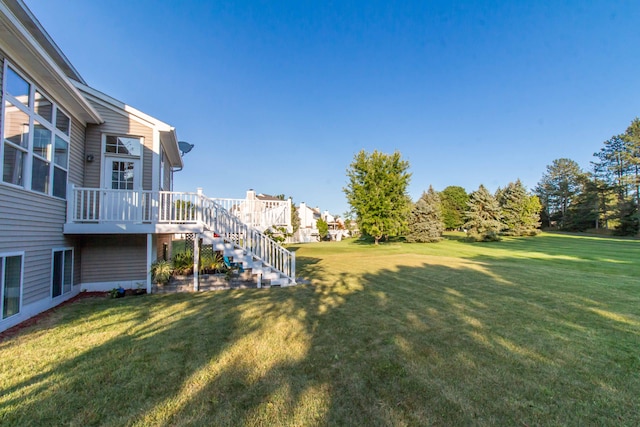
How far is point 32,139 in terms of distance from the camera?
510cm

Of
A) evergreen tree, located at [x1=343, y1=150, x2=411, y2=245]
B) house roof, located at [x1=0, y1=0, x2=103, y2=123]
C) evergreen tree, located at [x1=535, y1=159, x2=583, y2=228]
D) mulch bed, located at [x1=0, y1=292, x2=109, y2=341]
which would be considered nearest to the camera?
house roof, located at [x1=0, y1=0, x2=103, y2=123]

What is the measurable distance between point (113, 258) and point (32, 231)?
2501 mm

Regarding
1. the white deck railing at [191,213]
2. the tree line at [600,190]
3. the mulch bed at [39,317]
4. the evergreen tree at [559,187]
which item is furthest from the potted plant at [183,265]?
the evergreen tree at [559,187]

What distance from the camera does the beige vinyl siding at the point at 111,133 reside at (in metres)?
7.49

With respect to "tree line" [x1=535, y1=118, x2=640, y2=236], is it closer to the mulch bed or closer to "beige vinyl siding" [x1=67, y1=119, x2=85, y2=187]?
the mulch bed

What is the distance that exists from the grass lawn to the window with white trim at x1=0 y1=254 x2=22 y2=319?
1.79 ft

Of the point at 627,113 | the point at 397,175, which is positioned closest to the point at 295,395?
the point at 397,175

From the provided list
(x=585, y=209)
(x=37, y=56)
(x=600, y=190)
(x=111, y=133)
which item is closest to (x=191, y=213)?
(x=111, y=133)

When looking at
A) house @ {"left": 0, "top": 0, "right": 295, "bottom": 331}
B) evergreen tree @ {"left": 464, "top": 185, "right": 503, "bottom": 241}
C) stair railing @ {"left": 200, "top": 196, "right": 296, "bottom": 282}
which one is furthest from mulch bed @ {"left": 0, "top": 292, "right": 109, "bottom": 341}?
evergreen tree @ {"left": 464, "top": 185, "right": 503, "bottom": 241}

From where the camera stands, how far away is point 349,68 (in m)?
17.1

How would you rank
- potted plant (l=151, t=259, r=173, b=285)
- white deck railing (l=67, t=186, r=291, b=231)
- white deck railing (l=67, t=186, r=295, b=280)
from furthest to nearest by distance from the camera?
potted plant (l=151, t=259, r=173, b=285) < white deck railing (l=67, t=186, r=295, b=280) < white deck railing (l=67, t=186, r=291, b=231)

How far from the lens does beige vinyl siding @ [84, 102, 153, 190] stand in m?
7.49

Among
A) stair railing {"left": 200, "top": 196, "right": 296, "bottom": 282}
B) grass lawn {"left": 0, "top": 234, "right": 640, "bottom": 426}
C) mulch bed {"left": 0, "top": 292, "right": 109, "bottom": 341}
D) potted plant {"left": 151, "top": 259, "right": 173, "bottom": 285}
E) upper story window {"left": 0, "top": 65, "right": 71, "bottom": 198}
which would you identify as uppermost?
upper story window {"left": 0, "top": 65, "right": 71, "bottom": 198}

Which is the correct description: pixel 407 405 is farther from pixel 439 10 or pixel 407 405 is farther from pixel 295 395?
pixel 439 10
